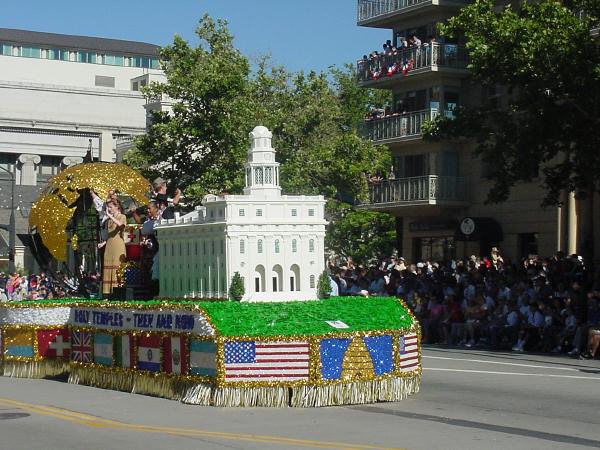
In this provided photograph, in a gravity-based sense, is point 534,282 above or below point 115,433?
above

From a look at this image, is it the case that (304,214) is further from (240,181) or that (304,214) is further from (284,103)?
(284,103)

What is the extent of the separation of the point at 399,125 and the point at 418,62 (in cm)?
253

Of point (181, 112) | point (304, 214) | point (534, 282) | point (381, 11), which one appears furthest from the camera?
point (381, 11)

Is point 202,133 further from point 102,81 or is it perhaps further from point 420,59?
point 102,81

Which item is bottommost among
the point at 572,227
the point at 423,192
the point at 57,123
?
the point at 572,227

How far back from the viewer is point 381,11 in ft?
153

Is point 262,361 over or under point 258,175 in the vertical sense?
under

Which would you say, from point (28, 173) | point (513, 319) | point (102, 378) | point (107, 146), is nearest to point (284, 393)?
point (102, 378)

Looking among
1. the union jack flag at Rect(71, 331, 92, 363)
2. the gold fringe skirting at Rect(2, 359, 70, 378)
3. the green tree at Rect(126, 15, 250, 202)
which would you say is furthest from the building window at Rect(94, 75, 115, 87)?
the union jack flag at Rect(71, 331, 92, 363)

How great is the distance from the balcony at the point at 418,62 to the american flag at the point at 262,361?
29.3m

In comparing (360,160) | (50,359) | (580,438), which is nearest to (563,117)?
(50,359)

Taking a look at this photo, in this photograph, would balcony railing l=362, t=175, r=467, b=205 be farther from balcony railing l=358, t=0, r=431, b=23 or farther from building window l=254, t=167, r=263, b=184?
building window l=254, t=167, r=263, b=184

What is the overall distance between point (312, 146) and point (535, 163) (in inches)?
939

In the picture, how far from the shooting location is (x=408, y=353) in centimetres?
1656
